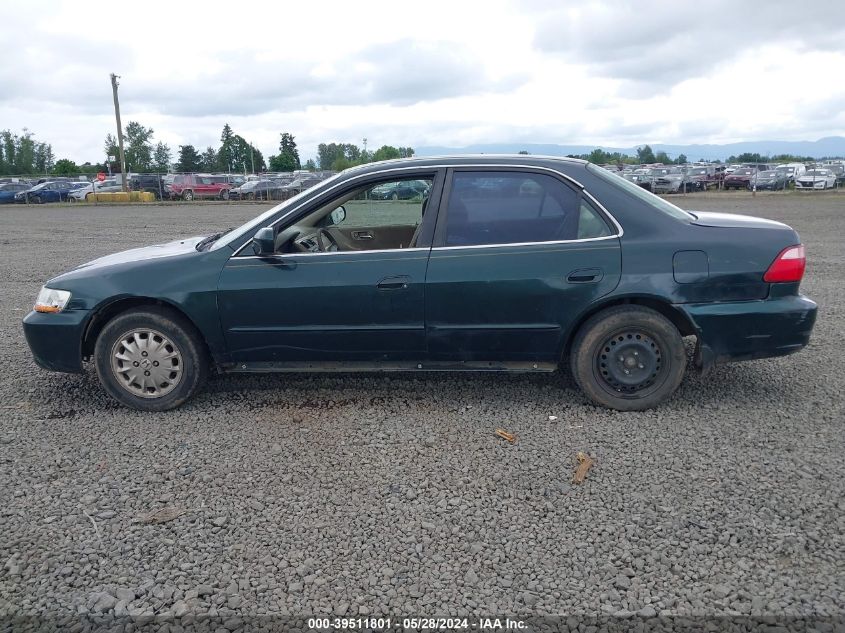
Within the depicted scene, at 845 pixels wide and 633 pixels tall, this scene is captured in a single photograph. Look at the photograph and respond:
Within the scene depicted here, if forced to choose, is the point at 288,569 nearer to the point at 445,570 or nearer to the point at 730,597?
the point at 445,570

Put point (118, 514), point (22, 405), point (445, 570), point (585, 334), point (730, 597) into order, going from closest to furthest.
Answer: point (730, 597) → point (445, 570) → point (118, 514) → point (585, 334) → point (22, 405)

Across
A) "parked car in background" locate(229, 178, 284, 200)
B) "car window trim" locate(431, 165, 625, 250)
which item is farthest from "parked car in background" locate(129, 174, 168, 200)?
"car window trim" locate(431, 165, 625, 250)

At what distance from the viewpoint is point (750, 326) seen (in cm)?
460

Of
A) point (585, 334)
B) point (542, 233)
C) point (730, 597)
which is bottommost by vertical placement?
point (730, 597)

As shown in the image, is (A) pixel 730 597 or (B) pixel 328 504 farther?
(B) pixel 328 504

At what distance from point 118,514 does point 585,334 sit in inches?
113

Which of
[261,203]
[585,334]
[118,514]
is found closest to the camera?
[118,514]

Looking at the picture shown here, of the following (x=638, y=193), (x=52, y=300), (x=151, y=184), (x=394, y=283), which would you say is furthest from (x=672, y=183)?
(x=52, y=300)

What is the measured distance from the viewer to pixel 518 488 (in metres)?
3.77

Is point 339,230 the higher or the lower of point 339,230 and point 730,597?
the higher

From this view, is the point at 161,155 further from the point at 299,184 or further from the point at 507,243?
the point at 507,243

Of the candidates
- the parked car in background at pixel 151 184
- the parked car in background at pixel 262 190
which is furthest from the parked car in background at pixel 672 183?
the parked car in background at pixel 151 184

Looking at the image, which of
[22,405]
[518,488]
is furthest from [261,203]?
[518,488]

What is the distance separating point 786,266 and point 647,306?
88 centimetres
